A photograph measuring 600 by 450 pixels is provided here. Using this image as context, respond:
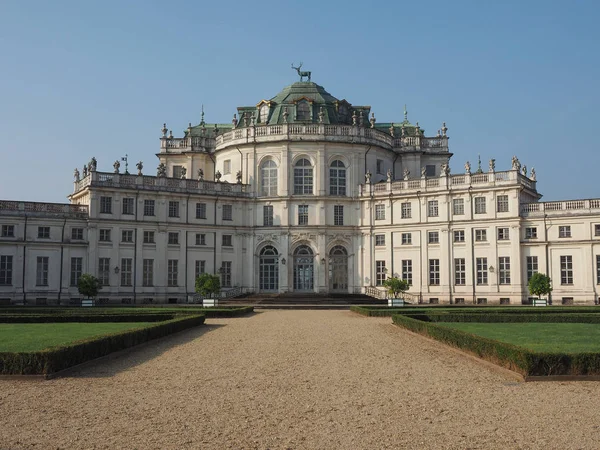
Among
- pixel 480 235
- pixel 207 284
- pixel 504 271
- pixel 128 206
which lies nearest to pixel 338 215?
pixel 480 235

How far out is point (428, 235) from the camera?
5966 cm

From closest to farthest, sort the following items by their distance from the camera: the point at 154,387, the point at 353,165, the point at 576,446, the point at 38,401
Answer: the point at 576,446, the point at 38,401, the point at 154,387, the point at 353,165

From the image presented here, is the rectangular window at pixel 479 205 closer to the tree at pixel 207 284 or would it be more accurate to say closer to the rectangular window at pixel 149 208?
the tree at pixel 207 284

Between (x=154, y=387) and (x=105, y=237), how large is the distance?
Answer: 143 ft

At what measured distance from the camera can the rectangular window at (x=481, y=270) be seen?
56.7 meters

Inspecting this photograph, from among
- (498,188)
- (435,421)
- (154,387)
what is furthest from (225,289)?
(435,421)

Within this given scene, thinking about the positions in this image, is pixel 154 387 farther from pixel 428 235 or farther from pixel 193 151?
pixel 193 151

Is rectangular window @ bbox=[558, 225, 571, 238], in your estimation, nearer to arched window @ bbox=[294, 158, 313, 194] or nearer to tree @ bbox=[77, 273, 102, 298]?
arched window @ bbox=[294, 158, 313, 194]

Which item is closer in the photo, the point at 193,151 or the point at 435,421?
the point at 435,421

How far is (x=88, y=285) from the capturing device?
5097cm

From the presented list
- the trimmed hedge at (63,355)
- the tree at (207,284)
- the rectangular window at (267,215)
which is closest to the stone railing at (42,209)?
the tree at (207,284)

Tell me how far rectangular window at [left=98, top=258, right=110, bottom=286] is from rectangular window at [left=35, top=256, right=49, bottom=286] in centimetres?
423

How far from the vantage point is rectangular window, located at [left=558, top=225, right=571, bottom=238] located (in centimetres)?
5380

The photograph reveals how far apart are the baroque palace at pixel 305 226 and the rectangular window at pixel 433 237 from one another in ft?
0.30
